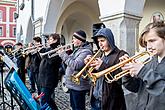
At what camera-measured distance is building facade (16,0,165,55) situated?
5.02 metres

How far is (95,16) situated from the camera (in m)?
11.9

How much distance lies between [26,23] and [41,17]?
4165 millimetres

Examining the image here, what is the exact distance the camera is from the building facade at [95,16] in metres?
5.02

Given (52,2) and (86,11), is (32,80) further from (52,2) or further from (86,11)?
(86,11)

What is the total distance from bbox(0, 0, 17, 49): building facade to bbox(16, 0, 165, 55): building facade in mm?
22538

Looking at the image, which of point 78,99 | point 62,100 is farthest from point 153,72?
point 62,100

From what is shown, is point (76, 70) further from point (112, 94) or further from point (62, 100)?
point (62, 100)

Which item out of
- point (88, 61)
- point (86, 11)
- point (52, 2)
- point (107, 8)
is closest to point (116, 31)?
point (107, 8)

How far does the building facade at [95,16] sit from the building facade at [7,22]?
22.5m

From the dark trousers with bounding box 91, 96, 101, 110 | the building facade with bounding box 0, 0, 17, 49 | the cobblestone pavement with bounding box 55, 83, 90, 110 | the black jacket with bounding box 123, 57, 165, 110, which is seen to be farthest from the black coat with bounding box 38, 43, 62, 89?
the building facade with bounding box 0, 0, 17, 49

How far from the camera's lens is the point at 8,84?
3420 millimetres

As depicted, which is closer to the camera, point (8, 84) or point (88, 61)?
point (88, 61)

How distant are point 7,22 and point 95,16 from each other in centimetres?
2896

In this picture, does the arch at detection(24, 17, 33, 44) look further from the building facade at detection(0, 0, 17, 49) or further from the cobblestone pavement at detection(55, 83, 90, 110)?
the building facade at detection(0, 0, 17, 49)
